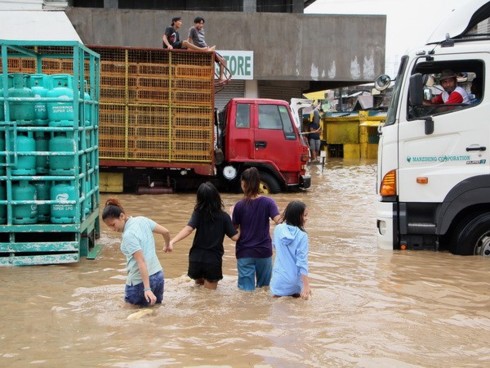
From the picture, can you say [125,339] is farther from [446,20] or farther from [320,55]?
[320,55]

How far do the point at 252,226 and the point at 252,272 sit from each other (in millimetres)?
466

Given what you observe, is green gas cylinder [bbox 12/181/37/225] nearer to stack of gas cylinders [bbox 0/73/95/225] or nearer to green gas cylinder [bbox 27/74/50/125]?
stack of gas cylinders [bbox 0/73/95/225]

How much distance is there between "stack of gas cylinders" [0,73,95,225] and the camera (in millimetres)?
7848

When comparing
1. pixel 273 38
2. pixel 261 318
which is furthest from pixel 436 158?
pixel 273 38

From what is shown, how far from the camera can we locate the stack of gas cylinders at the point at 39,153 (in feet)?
25.7

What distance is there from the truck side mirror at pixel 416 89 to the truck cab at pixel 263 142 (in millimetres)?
7025

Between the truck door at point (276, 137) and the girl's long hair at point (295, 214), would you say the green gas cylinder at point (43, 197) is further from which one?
the truck door at point (276, 137)

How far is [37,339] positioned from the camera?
5.46 meters

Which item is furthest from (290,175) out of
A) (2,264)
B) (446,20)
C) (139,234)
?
(139,234)

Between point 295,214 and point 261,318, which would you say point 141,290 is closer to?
point 261,318

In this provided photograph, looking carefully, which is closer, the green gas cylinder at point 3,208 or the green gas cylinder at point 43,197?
the green gas cylinder at point 3,208

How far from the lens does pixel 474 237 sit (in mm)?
8477

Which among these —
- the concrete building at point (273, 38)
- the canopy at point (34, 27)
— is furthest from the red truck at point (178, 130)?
the concrete building at point (273, 38)

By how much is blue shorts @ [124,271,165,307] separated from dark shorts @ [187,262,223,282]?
1.50 feet
